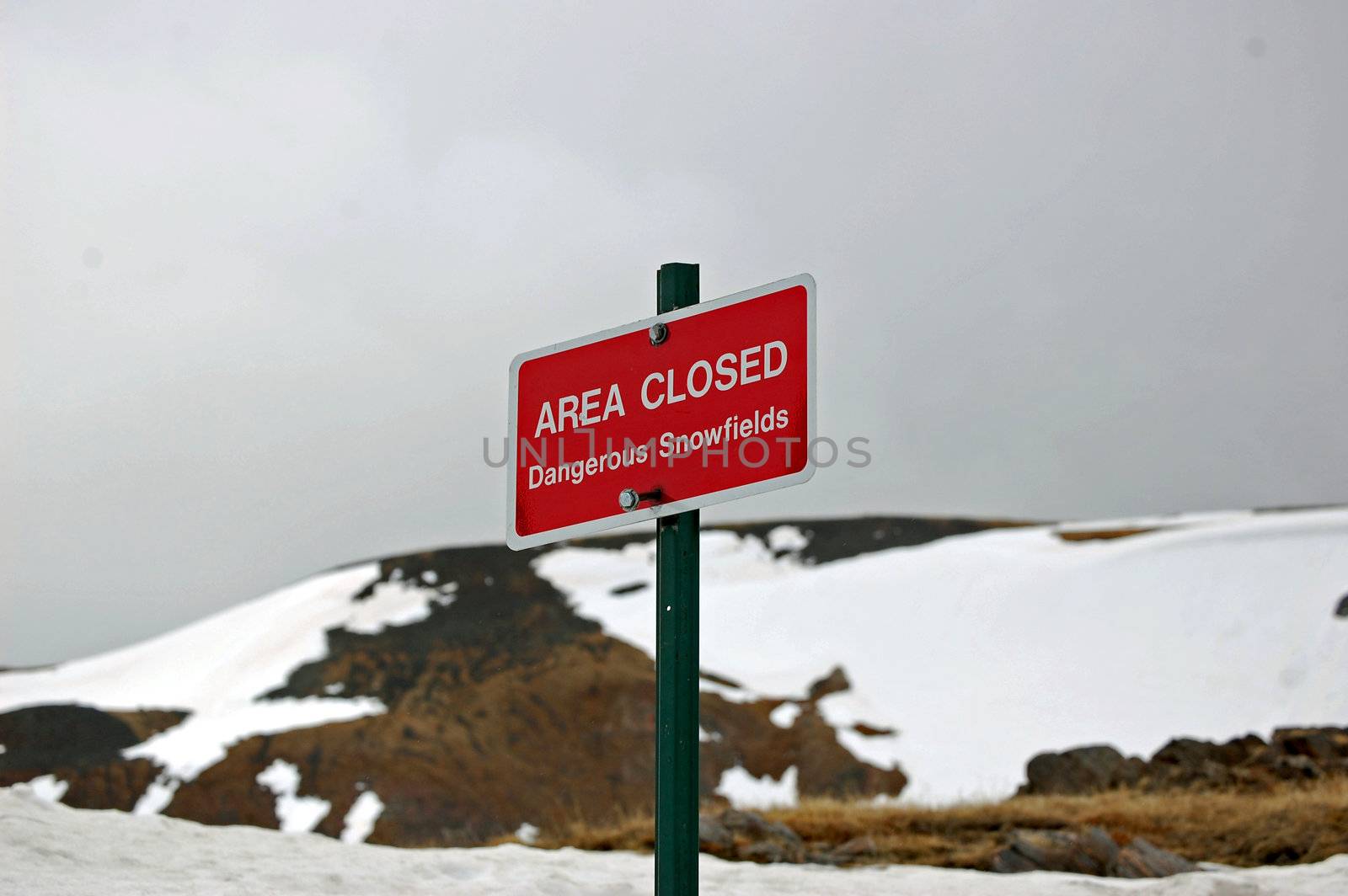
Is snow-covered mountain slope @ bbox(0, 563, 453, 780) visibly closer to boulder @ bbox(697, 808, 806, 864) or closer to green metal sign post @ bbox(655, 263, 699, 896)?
boulder @ bbox(697, 808, 806, 864)

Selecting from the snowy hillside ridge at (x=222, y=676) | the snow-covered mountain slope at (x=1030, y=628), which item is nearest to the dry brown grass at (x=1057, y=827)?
the snow-covered mountain slope at (x=1030, y=628)

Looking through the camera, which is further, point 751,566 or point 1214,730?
point 751,566

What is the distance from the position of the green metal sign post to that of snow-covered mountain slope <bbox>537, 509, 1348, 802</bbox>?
41.5 feet

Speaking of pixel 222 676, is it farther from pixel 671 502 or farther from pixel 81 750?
pixel 671 502

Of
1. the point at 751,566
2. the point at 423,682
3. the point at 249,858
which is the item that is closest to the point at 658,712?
the point at 249,858

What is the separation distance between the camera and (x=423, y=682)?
20703mm

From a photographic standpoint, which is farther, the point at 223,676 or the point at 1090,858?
the point at 223,676

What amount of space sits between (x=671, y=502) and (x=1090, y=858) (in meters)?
5.78

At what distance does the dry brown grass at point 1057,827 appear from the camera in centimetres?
767

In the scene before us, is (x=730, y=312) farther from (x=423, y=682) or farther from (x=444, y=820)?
(x=423, y=682)

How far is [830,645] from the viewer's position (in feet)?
64.9

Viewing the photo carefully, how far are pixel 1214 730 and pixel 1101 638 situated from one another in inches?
127

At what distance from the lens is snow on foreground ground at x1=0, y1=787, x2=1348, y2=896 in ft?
16.7

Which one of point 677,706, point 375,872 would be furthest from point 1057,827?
point 677,706
